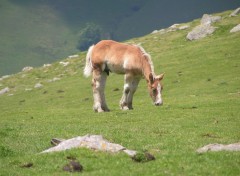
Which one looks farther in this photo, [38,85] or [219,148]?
[38,85]

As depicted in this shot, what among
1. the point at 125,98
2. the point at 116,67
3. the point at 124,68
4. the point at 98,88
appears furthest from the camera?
the point at 98,88

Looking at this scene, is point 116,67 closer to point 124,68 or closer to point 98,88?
point 124,68

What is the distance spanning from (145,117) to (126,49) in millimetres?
4863

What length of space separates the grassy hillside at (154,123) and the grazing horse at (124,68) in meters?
1.17

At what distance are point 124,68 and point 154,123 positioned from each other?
5.71 metres

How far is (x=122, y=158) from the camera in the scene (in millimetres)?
16266

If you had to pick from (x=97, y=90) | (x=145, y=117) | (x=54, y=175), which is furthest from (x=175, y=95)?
(x=54, y=175)

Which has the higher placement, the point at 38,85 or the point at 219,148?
the point at 219,148

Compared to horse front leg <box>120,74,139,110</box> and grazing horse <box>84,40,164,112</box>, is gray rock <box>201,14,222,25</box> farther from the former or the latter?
horse front leg <box>120,74,139,110</box>

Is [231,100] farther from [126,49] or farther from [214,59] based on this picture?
[214,59]

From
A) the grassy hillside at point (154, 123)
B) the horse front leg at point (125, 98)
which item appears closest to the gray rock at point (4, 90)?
the grassy hillside at point (154, 123)

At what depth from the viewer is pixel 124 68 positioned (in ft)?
99.0

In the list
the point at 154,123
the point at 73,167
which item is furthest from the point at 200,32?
the point at 73,167

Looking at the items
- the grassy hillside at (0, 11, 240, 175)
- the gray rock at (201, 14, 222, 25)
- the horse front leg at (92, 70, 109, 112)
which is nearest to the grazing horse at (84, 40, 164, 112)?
the horse front leg at (92, 70, 109, 112)
